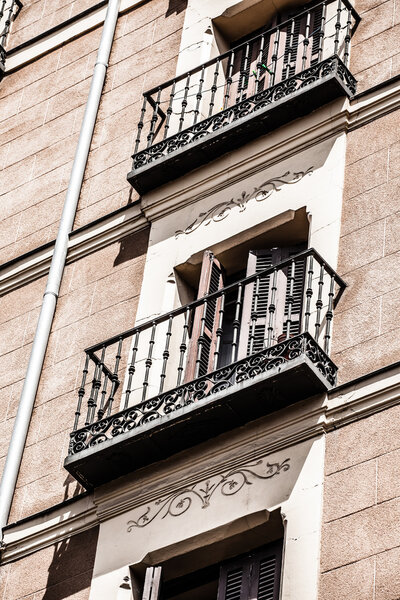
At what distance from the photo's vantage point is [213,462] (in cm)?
1521

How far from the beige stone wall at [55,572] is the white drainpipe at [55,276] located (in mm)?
584

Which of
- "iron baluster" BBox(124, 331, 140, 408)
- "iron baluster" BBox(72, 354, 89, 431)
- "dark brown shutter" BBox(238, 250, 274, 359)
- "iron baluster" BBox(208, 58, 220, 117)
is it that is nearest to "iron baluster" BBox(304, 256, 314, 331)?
"dark brown shutter" BBox(238, 250, 274, 359)

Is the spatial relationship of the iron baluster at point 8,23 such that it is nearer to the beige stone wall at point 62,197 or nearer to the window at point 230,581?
the beige stone wall at point 62,197

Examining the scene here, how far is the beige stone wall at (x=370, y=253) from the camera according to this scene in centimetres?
1509

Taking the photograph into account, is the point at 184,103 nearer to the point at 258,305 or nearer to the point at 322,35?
the point at 322,35

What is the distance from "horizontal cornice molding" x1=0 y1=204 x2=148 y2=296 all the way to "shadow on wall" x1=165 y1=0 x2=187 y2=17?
3.30 meters

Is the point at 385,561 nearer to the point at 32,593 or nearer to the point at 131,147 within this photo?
the point at 32,593

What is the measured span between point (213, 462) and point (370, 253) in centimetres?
256

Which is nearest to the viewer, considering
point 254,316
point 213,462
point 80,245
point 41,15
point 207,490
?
point 207,490

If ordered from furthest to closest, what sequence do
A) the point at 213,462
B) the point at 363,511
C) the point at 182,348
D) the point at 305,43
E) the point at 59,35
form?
the point at 59,35 < the point at 305,43 < the point at 182,348 < the point at 213,462 < the point at 363,511

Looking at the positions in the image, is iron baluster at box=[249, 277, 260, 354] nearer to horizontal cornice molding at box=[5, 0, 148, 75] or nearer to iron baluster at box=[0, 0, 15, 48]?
horizontal cornice molding at box=[5, 0, 148, 75]

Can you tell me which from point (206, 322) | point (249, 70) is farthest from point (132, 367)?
point (249, 70)

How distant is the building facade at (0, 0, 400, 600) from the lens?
47.9 feet

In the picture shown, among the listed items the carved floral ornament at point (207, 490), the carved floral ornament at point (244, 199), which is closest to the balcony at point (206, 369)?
the carved floral ornament at point (207, 490)
